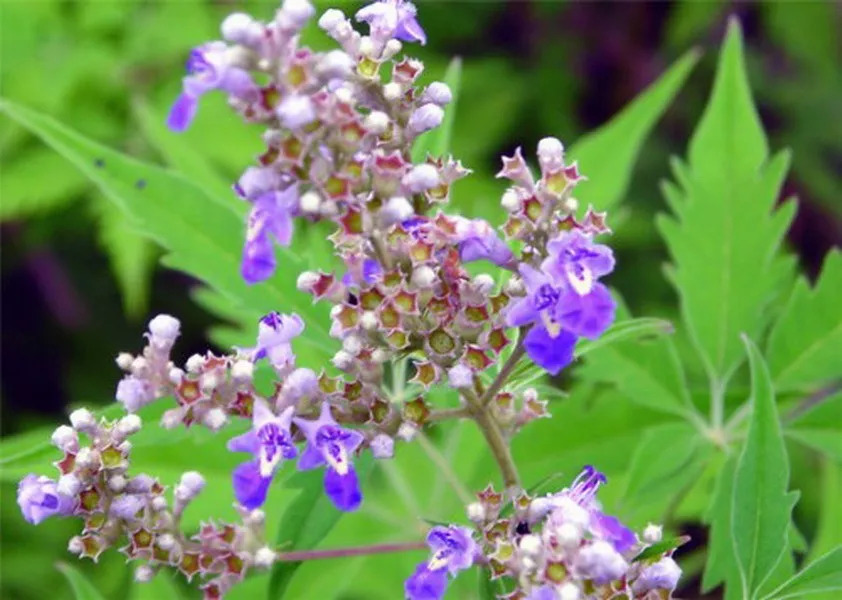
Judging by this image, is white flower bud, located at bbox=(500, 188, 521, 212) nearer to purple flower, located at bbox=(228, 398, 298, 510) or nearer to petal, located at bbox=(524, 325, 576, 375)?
petal, located at bbox=(524, 325, 576, 375)

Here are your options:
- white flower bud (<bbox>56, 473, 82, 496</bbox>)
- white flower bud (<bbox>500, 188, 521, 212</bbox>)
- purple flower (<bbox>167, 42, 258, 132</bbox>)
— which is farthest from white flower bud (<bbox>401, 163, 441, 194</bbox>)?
white flower bud (<bbox>56, 473, 82, 496</bbox>)

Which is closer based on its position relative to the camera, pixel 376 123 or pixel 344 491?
pixel 376 123

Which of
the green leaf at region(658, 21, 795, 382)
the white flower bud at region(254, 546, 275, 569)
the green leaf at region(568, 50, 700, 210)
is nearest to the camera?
the white flower bud at region(254, 546, 275, 569)

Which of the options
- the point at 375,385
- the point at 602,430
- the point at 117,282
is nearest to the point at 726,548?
the point at 602,430

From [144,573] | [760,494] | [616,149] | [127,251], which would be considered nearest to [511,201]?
[760,494]

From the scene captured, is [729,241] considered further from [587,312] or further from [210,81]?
[210,81]

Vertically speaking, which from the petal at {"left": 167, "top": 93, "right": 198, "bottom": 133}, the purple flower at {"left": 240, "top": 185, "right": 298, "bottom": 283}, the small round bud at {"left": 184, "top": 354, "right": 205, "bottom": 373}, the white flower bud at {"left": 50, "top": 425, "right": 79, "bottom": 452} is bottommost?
the white flower bud at {"left": 50, "top": 425, "right": 79, "bottom": 452}

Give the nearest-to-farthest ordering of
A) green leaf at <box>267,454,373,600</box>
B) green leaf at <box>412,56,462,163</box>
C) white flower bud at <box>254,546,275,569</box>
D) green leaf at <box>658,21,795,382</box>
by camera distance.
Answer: white flower bud at <box>254,546,275,569</box>
green leaf at <box>267,454,373,600</box>
green leaf at <box>412,56,462,163</box>
green leaf at <box>658,21,795,382</box>

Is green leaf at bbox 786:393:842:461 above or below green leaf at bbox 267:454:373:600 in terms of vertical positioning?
below
